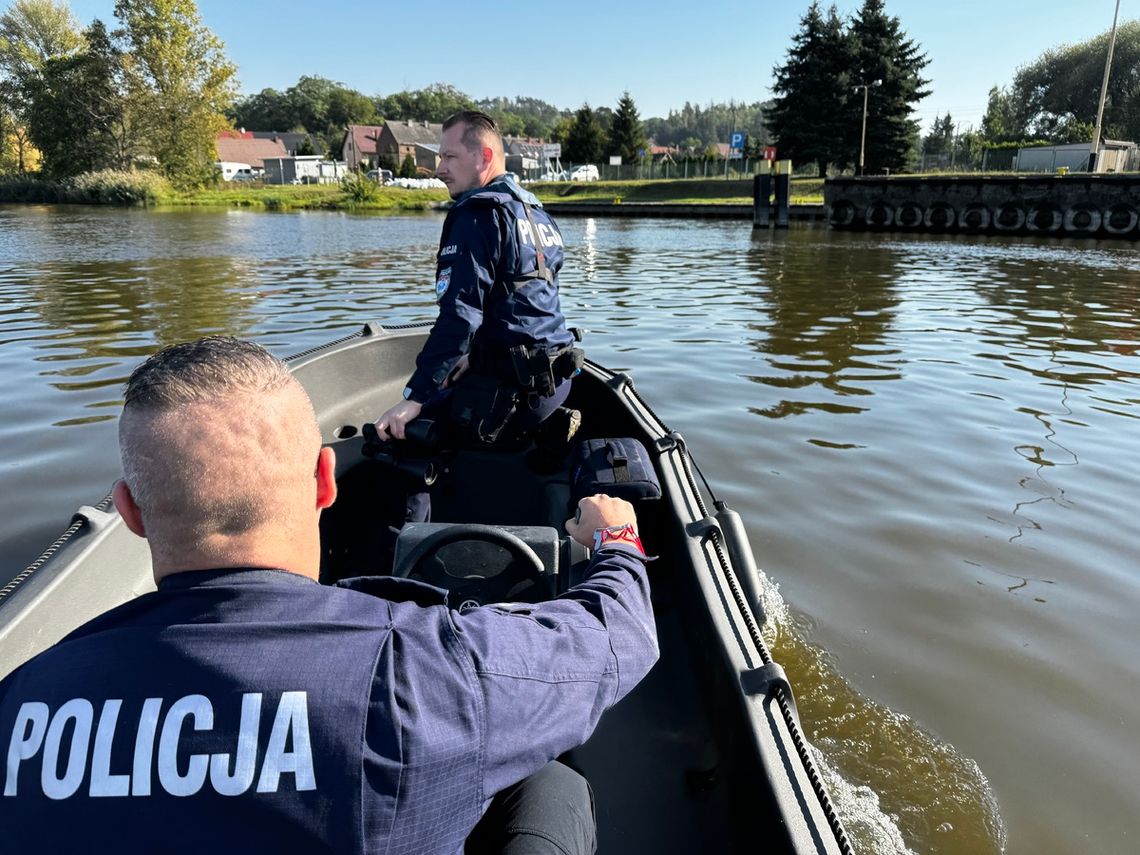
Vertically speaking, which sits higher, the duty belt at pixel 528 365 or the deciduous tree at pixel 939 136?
the deciduous tree at pixel 939 136

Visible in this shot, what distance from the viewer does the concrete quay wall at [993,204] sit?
2445 centimetres

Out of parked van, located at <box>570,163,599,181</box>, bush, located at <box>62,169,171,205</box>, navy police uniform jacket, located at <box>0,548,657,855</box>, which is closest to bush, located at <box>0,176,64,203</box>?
bush, located at <box>62,169,171,205</box>

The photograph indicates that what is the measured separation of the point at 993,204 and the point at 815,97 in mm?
20807

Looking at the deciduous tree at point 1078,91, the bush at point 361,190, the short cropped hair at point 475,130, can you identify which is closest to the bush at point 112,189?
the bush at point 361,190

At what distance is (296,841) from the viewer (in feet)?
3.08

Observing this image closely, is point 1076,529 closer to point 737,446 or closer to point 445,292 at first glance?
point 737,446

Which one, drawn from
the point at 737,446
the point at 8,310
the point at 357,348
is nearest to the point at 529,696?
the point at 357,348

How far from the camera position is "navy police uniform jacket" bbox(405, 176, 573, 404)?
340 centimetres

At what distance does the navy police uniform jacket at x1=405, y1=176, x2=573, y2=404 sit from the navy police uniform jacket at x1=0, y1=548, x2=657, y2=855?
237cm

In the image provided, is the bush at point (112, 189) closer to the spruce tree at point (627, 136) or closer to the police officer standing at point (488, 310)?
the spruce tree at point (627, 136)

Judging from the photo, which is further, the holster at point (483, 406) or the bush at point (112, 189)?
the bush at point (112, 189)

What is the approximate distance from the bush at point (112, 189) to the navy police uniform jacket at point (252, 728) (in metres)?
50.2

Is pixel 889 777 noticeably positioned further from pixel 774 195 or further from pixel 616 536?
pixel 774 195

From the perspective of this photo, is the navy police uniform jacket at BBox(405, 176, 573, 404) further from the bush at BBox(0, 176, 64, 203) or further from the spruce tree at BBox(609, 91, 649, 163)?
the spruce tree at BBox(609, 91, 649, 163)
